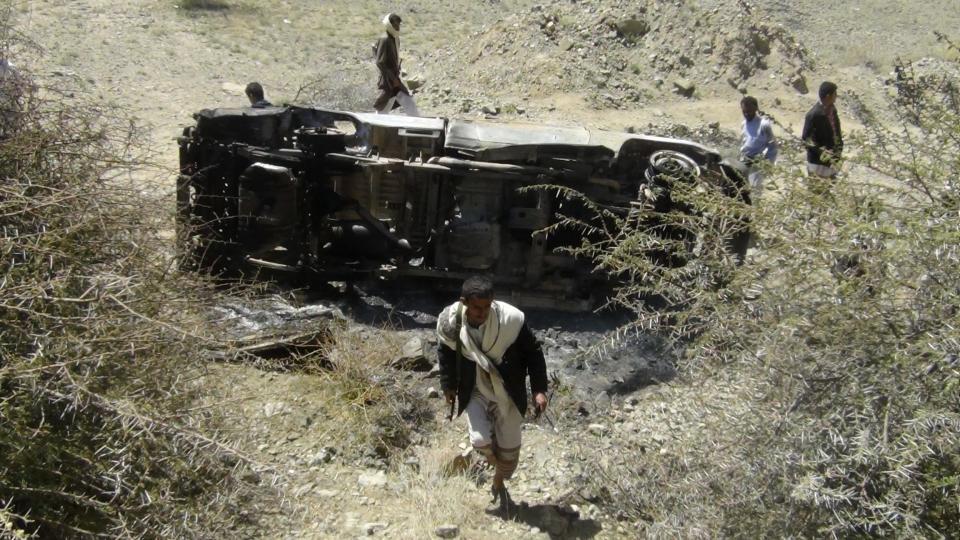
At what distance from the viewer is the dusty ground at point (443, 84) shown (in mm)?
4820

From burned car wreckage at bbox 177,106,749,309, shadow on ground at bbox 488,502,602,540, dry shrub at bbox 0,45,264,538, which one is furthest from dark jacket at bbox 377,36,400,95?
shadow on ground at bbox 488,502,602,540

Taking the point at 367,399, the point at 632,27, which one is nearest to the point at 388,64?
the point at 367,399

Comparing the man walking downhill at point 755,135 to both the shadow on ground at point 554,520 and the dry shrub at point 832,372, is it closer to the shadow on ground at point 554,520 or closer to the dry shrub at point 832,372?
the dry shrub at point 832,372

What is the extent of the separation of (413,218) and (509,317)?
127 inches

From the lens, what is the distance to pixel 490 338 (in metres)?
4.41

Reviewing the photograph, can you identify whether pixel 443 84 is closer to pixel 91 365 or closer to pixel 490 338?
pixel 490 338

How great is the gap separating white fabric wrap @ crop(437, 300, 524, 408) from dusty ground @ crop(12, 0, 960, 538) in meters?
0.69

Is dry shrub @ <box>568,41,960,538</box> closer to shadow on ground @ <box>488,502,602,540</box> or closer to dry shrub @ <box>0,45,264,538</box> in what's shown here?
shadow on ground @ <box>488,502,602,540</box>

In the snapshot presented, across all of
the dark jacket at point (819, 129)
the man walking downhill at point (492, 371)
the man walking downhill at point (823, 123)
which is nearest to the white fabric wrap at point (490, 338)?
the man walking downhill at point (492, 371)

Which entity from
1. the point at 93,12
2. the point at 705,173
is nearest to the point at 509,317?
the point at 705,173

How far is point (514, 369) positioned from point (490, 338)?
0.23m

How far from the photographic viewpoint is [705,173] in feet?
23.6

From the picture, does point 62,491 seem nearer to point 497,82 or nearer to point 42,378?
point 42,378

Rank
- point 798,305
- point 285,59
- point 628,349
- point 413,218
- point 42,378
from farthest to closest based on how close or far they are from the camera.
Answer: point 285,59 → point 413,218 → point 628,349 → point 798,305 → point 42,378
